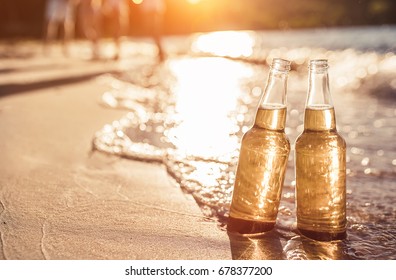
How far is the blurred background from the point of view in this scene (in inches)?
798

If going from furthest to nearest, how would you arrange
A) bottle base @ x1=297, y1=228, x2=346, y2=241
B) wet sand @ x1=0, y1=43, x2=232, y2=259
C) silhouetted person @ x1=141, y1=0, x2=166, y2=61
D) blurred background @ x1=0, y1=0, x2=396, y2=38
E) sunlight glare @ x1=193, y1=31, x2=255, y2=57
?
1. blurred background @ x1=0, y1=0, x2=396, y2=38
2. sunlight glare @ x1=193, y1=31, x2=255, y2=57
3. silhouetted person @ x1=141, y1=0, x2=166, y2=61
4. bottle base @ x1=297, y1=228, x2=346, y2=241
5. wet sand @ x1=0, y1=43, x2=232, y2=259

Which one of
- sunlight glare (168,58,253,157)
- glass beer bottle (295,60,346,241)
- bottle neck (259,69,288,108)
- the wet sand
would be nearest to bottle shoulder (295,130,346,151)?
glass beer bottle (295,60,346,241)

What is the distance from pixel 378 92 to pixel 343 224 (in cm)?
521

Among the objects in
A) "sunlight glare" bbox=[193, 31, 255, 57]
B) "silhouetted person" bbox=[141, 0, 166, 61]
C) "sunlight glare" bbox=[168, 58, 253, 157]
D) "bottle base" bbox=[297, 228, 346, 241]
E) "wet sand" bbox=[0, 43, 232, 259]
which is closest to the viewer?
"wet sand" bbox=[0, 43, 232, 259]

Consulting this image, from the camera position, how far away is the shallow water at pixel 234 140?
1734mm

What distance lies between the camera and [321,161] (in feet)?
5.35

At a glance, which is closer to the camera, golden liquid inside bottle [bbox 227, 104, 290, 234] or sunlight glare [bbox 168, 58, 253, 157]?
golden liquid inside bottle [bbox 227, 104, 290, 234]

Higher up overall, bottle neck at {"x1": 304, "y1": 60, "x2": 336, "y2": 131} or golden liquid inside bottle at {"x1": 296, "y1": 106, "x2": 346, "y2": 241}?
bottle neck at {"x1": 304, "y1": 60, "x2": 336, "y2": 131}

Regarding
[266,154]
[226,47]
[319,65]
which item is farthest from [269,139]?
[226,47]

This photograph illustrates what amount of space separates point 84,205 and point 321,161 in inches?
32.2

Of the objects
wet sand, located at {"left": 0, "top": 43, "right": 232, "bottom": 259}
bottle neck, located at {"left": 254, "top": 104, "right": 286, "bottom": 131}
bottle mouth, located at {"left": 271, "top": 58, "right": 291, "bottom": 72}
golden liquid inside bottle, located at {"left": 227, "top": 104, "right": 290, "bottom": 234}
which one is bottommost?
wet sand, located at {"left": 0, "top": 43, "right": 232, "bottom": 259}

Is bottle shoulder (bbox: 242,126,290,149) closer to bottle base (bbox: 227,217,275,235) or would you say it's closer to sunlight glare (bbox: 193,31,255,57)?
bottle base (bbox: 227,217,275,235)

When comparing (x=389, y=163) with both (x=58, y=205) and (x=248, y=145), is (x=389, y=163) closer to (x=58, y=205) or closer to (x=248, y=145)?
(x=248, y=145)
